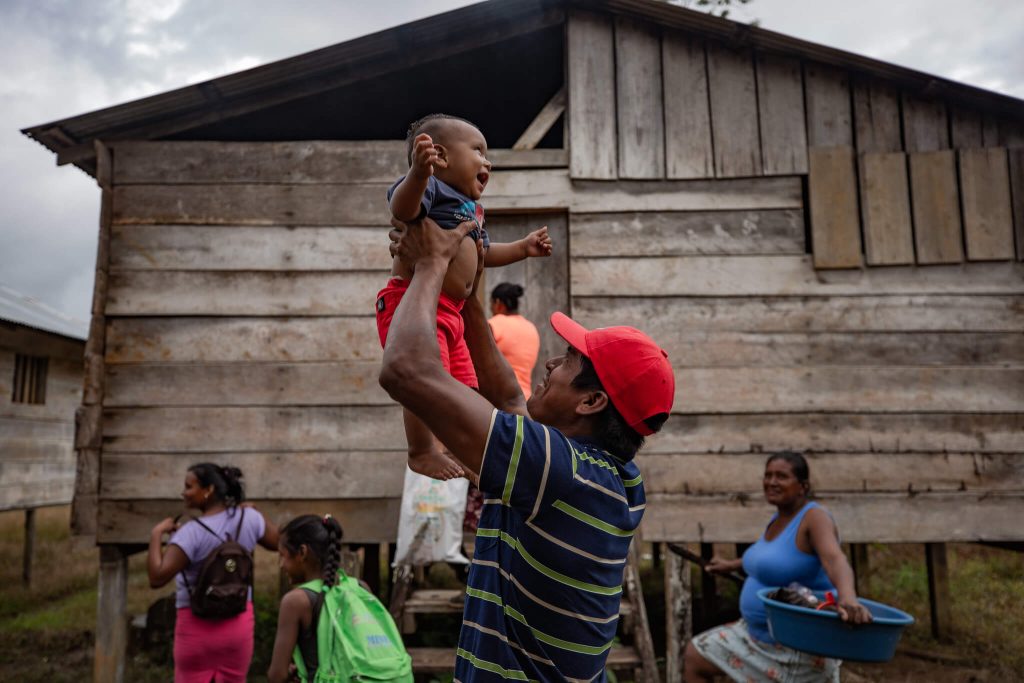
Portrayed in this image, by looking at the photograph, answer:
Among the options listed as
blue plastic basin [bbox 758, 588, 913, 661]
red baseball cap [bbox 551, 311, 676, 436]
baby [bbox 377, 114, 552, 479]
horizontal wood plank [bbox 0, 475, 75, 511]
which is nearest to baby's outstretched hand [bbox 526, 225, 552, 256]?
baby [bbox 377, 114, 552, 479]

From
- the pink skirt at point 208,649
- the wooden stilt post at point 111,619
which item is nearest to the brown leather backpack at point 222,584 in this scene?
the pink skirt at point 208,649

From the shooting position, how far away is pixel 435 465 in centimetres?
242

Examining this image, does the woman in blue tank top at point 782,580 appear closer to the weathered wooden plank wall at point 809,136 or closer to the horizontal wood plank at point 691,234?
the horizontal wood plank at point 691,234

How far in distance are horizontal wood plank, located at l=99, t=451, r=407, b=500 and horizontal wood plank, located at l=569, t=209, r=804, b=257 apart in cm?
244

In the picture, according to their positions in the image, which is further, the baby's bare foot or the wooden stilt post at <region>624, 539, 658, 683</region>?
the wooden stilt post at <region>624, 539, 658, 683</region>

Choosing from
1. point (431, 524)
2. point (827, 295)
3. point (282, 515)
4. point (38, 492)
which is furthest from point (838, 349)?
point (38, 492)

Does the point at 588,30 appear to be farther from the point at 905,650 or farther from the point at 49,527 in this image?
the point at 49,527

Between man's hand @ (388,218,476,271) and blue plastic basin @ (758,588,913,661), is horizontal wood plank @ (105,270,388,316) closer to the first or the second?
blue plastic basin @ (758,588,913,661)

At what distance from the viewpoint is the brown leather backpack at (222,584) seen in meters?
4.22

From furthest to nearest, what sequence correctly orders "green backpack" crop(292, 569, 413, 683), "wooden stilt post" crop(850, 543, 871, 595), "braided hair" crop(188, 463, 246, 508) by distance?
"wooden stilt post" crop(850, 543, 871, 595), "braided hair" crop(188, 463, 246, 508), "green backpack" crop(292, 569, 413, 683)

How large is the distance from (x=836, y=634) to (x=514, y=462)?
9.98 ft

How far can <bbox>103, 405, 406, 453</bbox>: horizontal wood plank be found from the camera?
20.1ft

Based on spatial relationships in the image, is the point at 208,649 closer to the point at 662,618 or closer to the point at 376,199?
the point at 376,199

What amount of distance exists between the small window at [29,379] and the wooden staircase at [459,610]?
11.2 metres
